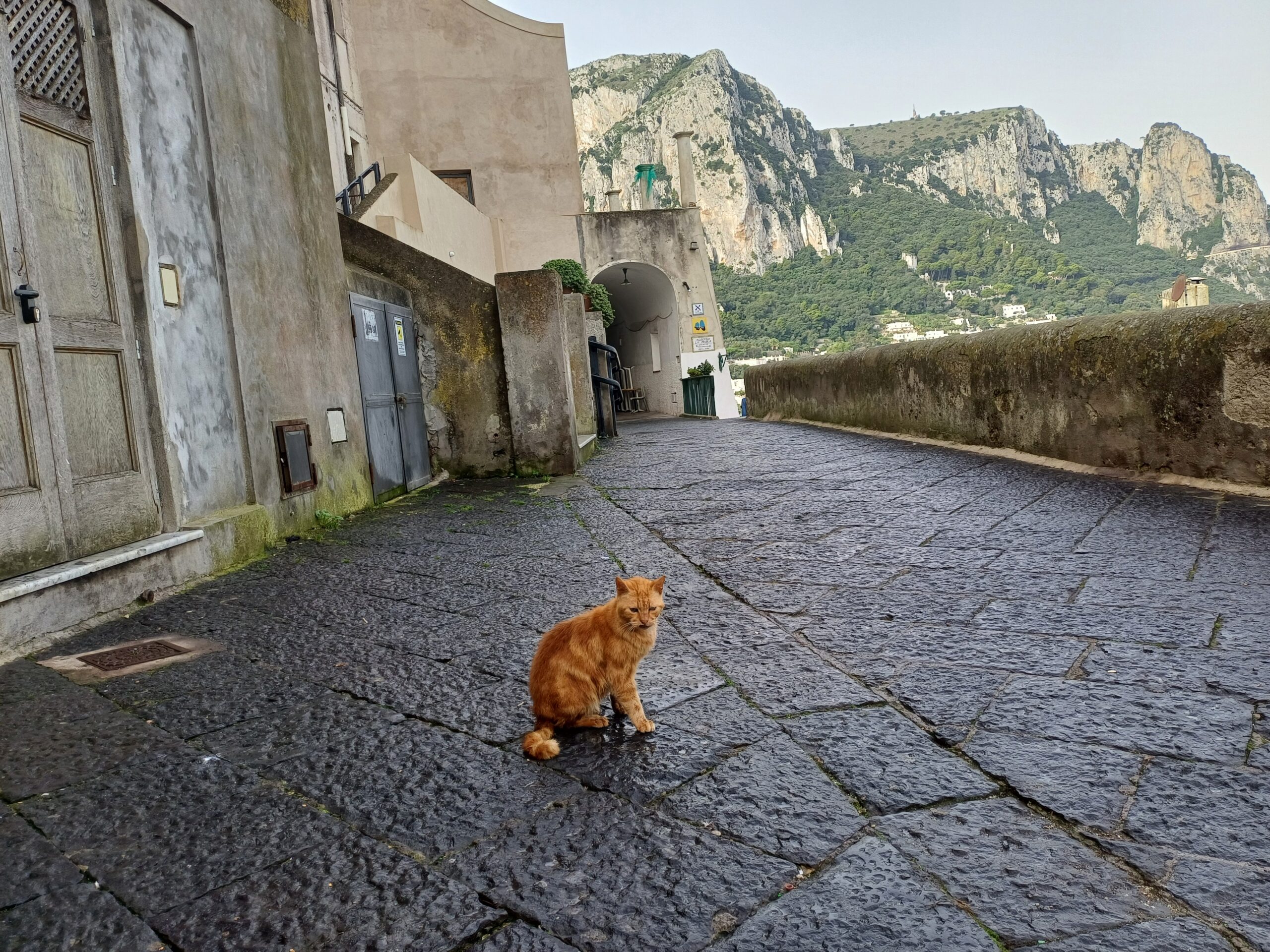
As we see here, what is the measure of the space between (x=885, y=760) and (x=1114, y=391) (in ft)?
13.9

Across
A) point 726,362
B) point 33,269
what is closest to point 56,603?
point 33,269

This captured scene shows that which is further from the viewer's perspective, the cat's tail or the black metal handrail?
the black metal handrail

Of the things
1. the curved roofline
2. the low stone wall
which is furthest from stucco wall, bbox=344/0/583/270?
the low stone wall

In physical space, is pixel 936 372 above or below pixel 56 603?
above

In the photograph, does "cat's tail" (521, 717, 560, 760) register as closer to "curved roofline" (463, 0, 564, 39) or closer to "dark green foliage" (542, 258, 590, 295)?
"dark green foliage" (542, 258, 590, 295)

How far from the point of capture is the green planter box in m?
21.9

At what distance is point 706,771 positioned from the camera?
1.86 metres

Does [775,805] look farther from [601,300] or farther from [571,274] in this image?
[601,300]

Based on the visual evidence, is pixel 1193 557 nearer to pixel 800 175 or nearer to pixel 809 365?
pixel 809 365

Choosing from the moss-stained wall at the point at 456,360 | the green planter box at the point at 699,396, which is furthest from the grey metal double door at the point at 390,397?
the green planter box at the point at 699,396

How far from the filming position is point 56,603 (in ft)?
10.1

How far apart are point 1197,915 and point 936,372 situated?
6.84 m

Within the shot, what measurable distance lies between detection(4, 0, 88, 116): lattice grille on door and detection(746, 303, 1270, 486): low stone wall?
5496mm

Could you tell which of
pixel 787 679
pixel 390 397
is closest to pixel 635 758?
pixel 787 679
